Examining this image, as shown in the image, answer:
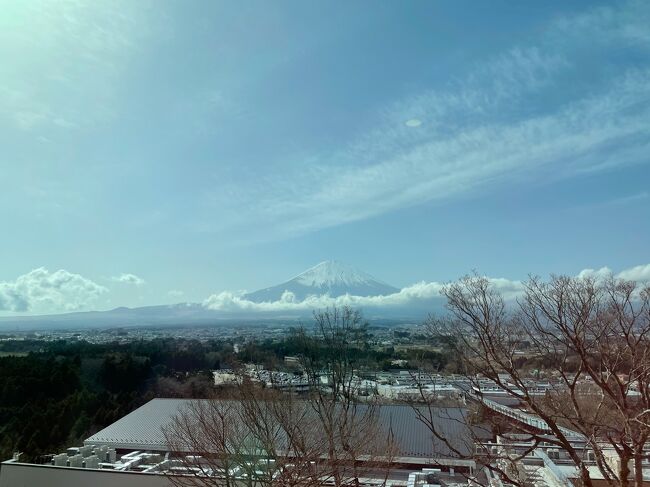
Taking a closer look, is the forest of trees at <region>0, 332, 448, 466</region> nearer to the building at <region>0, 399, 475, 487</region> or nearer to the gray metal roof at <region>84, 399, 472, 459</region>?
the gray metal roof at <region>84, 399, 472, 459</region>

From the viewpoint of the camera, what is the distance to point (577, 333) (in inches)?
249

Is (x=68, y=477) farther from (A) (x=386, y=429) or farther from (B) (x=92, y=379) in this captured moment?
(B) (x=92, y=379)

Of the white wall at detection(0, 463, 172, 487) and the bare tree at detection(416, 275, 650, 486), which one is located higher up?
the bare tree at detection(416, 275, 650, 486)

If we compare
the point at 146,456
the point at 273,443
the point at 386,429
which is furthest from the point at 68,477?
the point at 386,429

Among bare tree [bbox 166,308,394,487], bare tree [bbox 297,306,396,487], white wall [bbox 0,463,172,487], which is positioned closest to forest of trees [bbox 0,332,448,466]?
bare tree [bbox 297,306,396,487]

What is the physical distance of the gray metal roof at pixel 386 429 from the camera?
35.2 ft

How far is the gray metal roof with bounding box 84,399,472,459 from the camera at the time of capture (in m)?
10.7

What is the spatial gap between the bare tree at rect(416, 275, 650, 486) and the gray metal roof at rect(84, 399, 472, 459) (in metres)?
2.80

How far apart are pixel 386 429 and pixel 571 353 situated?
5.14 meters

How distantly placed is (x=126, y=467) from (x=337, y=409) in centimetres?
407

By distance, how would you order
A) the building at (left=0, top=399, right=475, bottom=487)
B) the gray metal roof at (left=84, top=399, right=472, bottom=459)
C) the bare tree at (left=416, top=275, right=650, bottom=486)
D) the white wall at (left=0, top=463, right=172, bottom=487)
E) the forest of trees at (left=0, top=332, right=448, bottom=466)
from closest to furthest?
1. the bare tree at (left=416, top=275, right=650, bottom=486)
2. the white wall at (left=0, top=463, right=172, bottom=487)
3. the building at (left=0, top=399, right=475, bottom=487)
4. the gray metal roof at (left=84, top=399, right=472, bottom=459)
5. the forest of trees at (left=0, top=332, right=448, bottom=466)

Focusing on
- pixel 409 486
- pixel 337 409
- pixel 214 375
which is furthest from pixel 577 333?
pixel 214 375

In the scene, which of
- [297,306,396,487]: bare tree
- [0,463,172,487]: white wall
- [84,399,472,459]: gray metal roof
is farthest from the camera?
[84,399,472,459]: gray metal roof

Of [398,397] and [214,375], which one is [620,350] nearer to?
[398,397]
